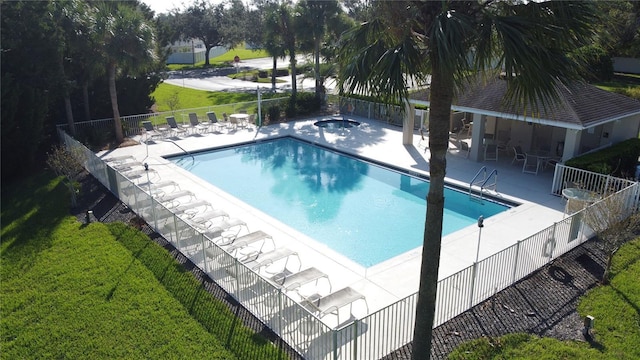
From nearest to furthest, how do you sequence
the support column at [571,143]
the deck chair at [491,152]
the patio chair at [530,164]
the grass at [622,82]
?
the support column at [571,143] → the patio chair at [530,164] → the deck chair at [491,152] → the grass at [622,82]

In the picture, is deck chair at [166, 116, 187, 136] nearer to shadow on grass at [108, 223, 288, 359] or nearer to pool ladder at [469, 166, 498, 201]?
shadow on grass at [108, 223, 288, 359]

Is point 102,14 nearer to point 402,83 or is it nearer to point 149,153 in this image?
point 149,153

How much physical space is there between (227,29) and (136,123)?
4225 centimetres

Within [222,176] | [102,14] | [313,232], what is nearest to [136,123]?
[102,14]

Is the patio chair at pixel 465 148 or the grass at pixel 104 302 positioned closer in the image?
the grass at pixel 104 302

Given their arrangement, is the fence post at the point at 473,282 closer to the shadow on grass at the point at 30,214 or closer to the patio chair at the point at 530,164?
the patio chair at the point at 530,164

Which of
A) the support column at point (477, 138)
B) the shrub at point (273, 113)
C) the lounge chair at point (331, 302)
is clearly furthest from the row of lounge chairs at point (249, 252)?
the shrub at point (273, 113)

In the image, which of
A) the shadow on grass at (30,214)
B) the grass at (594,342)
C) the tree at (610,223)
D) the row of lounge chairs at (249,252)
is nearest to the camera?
the grass at (594,342)

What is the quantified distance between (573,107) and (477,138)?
3.85m

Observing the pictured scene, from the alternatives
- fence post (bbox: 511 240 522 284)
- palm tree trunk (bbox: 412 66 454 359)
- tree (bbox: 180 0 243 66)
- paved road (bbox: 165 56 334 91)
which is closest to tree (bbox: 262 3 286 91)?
paved road (bbox: 165 56 334 91)

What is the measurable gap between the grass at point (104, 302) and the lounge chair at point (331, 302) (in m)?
1.02

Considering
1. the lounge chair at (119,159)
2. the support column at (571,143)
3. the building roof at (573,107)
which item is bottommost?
the lounge chair at (119,159)

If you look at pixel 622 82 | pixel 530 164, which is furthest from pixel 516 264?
pixel 622 82

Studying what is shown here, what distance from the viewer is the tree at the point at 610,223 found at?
10148mm
